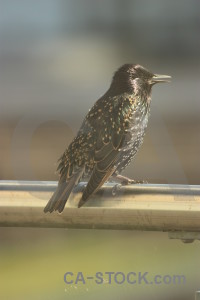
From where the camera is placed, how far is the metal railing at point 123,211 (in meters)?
0.85

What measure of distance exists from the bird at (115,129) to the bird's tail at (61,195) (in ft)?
0.04

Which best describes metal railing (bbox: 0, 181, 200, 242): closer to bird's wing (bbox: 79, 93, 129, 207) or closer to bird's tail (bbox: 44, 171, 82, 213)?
bird's tail (bbox: 44, 171, 82, 213)

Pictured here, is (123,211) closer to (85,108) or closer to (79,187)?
(79,187)

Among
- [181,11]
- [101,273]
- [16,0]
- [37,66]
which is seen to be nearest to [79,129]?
[101,273]

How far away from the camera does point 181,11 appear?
1850mm

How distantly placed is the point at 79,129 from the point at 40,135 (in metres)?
0.39

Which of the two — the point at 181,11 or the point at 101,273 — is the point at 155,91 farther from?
the point at 181,11

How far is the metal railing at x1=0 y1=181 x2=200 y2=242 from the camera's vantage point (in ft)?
2.78

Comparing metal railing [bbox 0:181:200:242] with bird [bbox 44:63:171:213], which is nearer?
metal railing [bbox 0:181:200:242]

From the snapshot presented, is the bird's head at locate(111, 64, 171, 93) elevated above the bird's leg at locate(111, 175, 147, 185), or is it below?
above

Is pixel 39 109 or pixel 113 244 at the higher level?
pixel 39 109

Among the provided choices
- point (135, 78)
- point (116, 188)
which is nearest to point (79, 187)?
point (116, 188)

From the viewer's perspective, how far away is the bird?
3.46 feet

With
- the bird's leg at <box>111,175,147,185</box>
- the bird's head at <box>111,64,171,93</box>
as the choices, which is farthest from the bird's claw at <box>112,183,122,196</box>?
the bird's head at <box>111,64,171,93</box>
